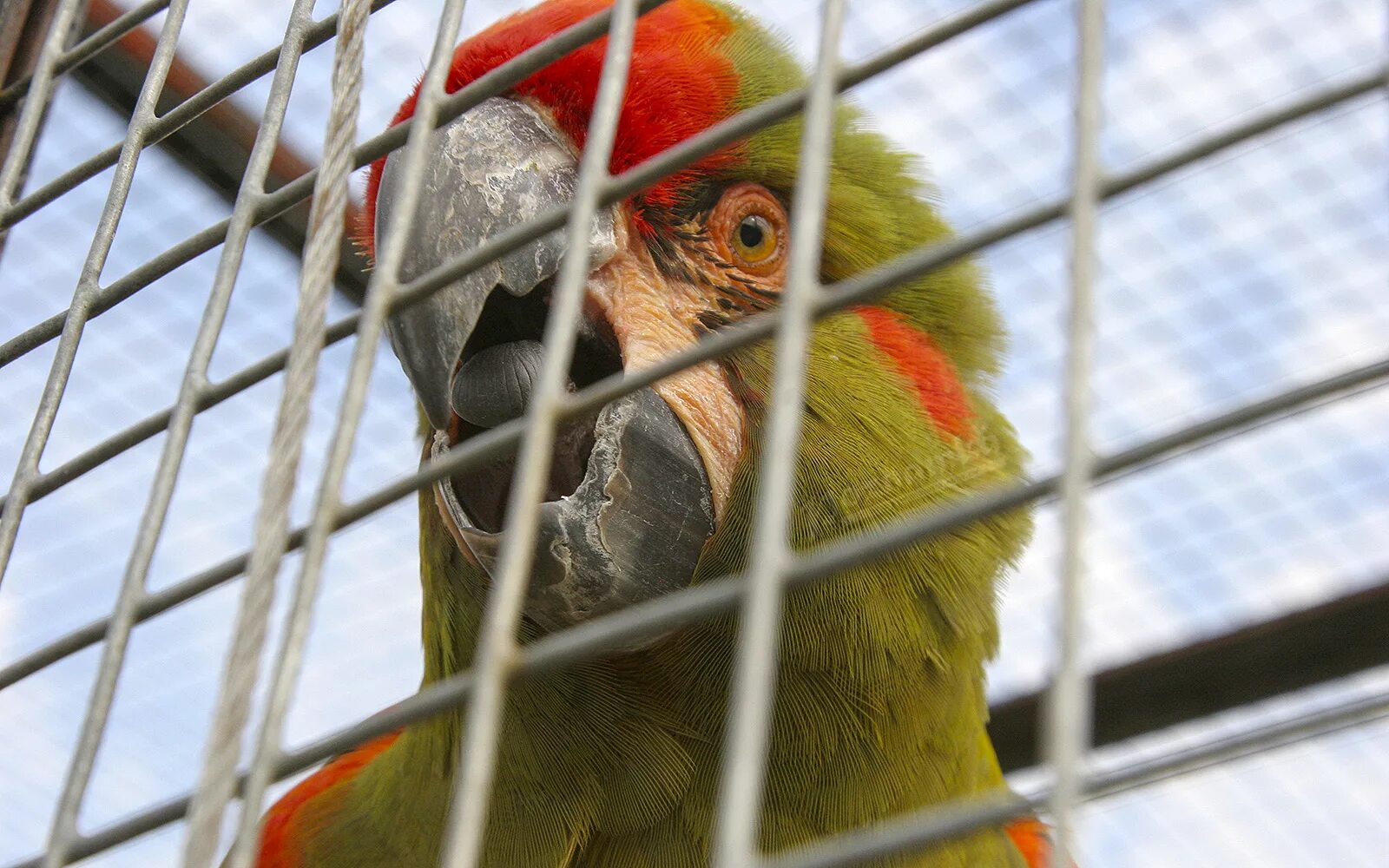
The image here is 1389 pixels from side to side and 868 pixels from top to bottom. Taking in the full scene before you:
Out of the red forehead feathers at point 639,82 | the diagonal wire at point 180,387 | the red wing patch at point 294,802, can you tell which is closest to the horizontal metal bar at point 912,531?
the diagonal wire at point 180,387

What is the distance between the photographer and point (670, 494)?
1.28m

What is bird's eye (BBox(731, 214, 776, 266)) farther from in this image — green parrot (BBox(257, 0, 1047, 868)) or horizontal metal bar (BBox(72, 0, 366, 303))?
horizontal metal bar (BBox(72, 0, 366, 303))

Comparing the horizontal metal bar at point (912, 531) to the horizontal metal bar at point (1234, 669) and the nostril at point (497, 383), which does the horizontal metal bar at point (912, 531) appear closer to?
the nostril at point (497, 383)

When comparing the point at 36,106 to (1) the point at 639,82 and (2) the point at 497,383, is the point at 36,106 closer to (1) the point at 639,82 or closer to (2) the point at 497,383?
(2) the point at 497,383

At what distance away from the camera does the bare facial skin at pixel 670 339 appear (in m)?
1.32

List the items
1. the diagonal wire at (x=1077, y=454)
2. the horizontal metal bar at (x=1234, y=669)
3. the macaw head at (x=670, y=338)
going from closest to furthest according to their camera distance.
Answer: the diagonal wire at (x=1077, y=454), the macaw head at (x=670, y=338), the horizontal metal bar at (x=1234, y=669)

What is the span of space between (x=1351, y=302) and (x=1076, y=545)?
8.65 feet

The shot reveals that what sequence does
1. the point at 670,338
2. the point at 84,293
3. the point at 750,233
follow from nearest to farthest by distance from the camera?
the point at 84,293
the point at 670,338
the point at 750,233

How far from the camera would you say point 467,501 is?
4.38 ft

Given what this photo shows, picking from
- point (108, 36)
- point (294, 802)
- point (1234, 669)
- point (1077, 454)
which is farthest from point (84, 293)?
point (1234, 669)

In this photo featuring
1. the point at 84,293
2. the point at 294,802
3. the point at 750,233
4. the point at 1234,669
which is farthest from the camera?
the point at 1234,669

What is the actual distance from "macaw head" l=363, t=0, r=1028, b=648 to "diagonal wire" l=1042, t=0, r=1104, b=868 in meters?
0.65

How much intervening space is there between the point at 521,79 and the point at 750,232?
717 mm

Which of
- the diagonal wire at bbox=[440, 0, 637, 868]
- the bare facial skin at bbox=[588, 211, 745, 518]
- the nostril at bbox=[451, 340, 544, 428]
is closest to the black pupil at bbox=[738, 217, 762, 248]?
the bare facial skin at bbox=[588, 211, 745, 518]
